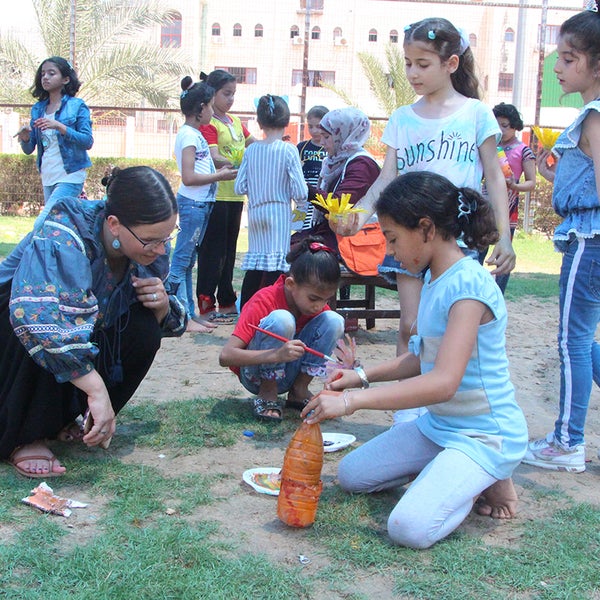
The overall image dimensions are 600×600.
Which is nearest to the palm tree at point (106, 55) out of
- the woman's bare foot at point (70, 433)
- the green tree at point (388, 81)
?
the green tree at point (388, 81)

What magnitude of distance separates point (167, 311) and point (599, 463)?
2.02m

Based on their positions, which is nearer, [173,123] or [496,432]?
[496,432]

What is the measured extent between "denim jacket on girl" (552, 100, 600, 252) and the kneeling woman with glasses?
5.48 ft

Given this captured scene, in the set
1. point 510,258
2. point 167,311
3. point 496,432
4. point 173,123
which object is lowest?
point 496,432

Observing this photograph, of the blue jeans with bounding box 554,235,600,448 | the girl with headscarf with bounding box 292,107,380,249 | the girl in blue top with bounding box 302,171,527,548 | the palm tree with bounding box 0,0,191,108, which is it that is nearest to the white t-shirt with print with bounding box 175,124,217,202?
the girl with headscarf with bounding box 292,107,380,249

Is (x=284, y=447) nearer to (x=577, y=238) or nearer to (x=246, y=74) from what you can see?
(x=577, y=238)

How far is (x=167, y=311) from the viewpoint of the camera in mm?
3477

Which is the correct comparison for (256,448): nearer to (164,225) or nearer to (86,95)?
(164,225)

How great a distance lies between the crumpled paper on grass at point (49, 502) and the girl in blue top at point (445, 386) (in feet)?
2.93

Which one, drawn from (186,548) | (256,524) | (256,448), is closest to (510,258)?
(256,448)

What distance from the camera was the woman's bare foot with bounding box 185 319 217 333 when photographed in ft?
19.4

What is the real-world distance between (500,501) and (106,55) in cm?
1982

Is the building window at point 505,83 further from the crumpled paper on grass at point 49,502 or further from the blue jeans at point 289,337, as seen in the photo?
the crumpled paper on grass at point 49,502

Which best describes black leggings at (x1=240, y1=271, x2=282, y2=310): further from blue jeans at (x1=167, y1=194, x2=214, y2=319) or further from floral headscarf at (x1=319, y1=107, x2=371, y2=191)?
floral headscarf at (x1=319, y1=107, x2=371, y2=191)
